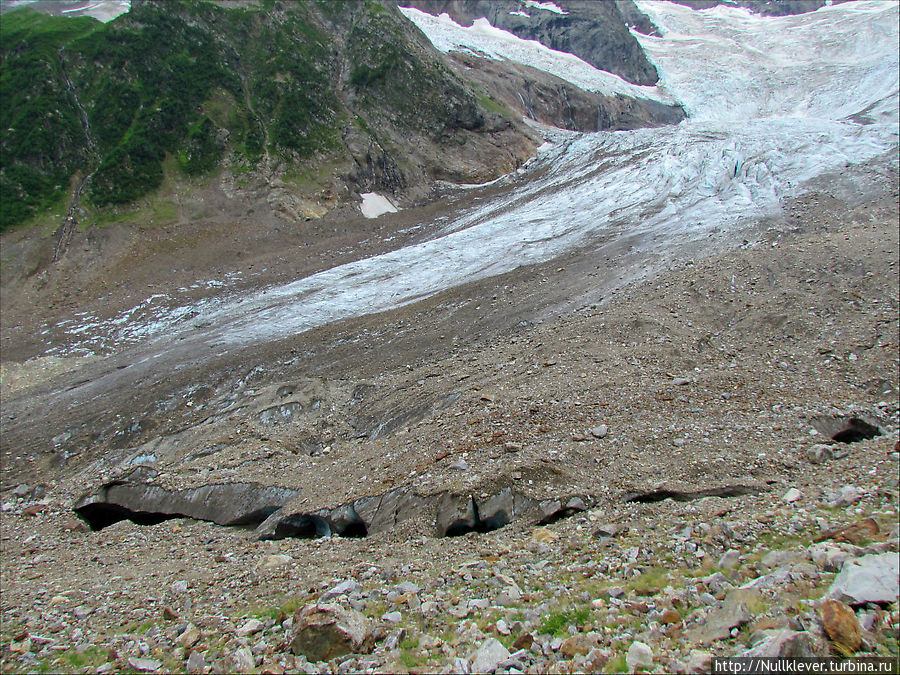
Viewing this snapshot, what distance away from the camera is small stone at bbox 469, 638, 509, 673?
13.1 feet

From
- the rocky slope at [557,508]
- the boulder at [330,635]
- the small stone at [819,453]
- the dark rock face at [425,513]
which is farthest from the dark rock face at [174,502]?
the small stone at [819,453]

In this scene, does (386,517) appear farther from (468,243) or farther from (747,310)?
(468,243)

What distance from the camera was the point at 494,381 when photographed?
41.4ft

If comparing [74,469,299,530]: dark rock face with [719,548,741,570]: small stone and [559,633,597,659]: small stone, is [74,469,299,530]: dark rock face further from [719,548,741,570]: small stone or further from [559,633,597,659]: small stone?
[719,548,741,570]: small stone

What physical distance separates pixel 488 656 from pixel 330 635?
145 cm

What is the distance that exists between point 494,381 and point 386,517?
16.7ft

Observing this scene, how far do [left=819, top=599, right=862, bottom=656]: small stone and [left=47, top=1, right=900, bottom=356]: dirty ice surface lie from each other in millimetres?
19663

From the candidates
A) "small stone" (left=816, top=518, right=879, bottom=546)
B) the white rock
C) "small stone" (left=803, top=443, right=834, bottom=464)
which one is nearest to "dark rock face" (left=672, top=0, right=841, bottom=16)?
"small stone" (left=803, top=443, right=834, bottom=464)

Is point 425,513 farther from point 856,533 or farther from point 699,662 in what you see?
point 856,533

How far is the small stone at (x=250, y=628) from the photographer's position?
5.17 metres

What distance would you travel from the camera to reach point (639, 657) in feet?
11.7

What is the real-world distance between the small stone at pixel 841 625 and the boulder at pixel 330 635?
3476 mm

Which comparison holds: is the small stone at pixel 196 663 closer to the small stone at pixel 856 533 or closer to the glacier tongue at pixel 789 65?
the small stone at pixel 856 533

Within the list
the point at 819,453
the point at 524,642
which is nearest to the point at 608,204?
the point at 819,453
